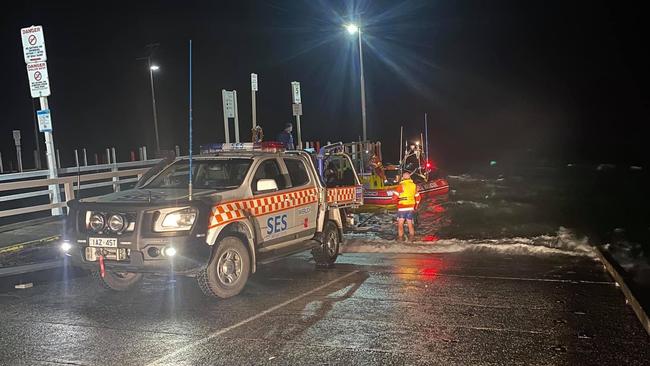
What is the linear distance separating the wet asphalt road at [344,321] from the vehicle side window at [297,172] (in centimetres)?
132

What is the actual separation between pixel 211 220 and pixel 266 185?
110 centimetres

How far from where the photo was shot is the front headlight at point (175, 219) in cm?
690

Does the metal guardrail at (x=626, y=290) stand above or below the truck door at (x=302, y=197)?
below

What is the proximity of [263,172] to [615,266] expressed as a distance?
488cm

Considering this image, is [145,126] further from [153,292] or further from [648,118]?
[648,118]

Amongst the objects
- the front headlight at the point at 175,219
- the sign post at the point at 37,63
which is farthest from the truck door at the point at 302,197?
the sign post at the point at 37,63

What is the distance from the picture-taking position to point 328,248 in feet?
31.4

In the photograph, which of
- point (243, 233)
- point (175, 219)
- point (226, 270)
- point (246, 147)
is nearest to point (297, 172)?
point (246, 147)

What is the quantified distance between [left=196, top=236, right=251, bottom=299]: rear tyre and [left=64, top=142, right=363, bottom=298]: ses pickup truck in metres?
0.01

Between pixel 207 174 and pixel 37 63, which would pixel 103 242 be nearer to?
pixel 207 174

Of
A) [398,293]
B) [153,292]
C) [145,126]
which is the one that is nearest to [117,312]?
[153,292]

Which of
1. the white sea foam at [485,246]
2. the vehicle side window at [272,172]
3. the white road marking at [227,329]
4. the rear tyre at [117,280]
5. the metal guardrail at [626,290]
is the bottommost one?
the white sea foam at [485,246]

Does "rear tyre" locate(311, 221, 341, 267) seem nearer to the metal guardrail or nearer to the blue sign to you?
the metal guardrail

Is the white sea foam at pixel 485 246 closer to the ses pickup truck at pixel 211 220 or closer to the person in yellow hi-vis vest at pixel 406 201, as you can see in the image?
A: the person in yellow hi-vis vest at pixel 406 201
